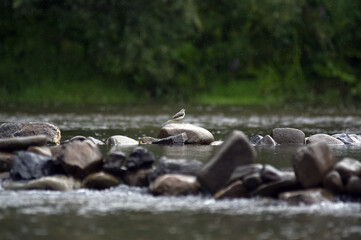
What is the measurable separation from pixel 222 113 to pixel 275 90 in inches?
419

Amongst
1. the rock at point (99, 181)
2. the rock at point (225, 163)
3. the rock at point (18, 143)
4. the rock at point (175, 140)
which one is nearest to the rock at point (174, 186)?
the rock at point (225, 163)

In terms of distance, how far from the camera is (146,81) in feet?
129

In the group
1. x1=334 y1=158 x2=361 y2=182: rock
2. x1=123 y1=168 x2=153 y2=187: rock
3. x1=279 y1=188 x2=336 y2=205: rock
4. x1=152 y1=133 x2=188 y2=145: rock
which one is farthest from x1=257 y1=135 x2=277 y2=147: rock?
x1=279 y1=188 x2=336 y2=205: rock

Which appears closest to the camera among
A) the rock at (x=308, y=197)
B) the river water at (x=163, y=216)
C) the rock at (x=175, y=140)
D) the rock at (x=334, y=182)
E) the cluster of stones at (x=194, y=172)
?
the river water at (x=163, y=216)

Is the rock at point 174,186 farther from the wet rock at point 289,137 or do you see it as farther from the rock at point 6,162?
the wet rock at point 289,137

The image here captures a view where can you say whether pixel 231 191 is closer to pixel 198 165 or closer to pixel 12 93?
pixel 198 165

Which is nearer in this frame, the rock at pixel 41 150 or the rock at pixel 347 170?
the rock at pixel 347 170

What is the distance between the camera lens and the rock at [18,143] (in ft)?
42.1

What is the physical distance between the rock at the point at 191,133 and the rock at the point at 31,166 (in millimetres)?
5619

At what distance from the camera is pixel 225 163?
36.6ft

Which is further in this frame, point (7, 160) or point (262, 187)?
point (7, 160)

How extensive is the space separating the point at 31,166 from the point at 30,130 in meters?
5.16

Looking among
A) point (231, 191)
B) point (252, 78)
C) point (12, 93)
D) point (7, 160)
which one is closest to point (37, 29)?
point (12, 93)

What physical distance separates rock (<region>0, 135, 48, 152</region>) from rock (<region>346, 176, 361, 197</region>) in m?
5.18
